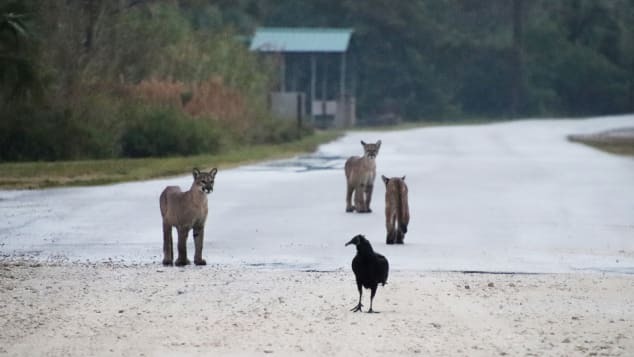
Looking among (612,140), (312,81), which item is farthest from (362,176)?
(312,81)

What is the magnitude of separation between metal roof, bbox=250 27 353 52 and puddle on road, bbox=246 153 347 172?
30.5m

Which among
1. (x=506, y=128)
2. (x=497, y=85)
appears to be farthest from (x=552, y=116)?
(x=506, y=128)

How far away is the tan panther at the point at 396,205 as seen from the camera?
16.2 m

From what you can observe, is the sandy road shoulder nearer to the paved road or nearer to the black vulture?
the black vulture

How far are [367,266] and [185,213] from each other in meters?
3.45

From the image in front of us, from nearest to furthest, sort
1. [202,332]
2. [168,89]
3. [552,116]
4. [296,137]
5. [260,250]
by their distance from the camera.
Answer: [202,332] → [260,250] → [168,89] → [296,137] → [552,116]

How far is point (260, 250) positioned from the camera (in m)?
16.3

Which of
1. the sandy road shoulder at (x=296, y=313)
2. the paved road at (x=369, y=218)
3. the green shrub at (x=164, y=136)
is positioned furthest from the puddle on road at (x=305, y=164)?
the sandy road shoulder at (x=296, y=313)

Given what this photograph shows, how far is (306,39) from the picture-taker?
226ft

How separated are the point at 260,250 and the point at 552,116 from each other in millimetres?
65836

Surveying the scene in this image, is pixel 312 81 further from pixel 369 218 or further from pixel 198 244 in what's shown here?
pixel 198 244

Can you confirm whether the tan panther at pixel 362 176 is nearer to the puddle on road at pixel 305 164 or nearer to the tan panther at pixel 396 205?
the tan panther at pixel 396 205

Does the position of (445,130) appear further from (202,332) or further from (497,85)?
(202,332)

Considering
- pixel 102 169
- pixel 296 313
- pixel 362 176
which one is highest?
pixel 362 176
